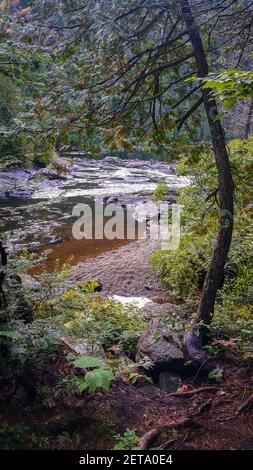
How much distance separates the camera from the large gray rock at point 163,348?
520 cm

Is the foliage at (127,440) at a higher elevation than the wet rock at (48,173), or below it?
below

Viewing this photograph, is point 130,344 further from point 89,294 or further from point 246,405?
point 246,405

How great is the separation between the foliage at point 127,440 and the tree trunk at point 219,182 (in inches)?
82.6

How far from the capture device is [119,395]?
13.3 ft

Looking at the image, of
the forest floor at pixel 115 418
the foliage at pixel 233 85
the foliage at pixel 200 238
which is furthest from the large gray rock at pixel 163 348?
the foliage at pixel 233 85

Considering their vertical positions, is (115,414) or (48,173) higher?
(48,173)

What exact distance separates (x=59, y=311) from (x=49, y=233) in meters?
10.5

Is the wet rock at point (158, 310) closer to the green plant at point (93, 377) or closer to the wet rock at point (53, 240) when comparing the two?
the green plant at point (93, 377)

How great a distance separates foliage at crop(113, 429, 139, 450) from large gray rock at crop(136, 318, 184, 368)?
Answer: 164 cm

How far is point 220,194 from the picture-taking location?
488 centimetres

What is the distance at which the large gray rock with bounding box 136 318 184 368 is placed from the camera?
5.20 metres

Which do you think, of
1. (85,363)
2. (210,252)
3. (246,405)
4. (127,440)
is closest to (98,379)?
(85,363)

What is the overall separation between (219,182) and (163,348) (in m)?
2.40
